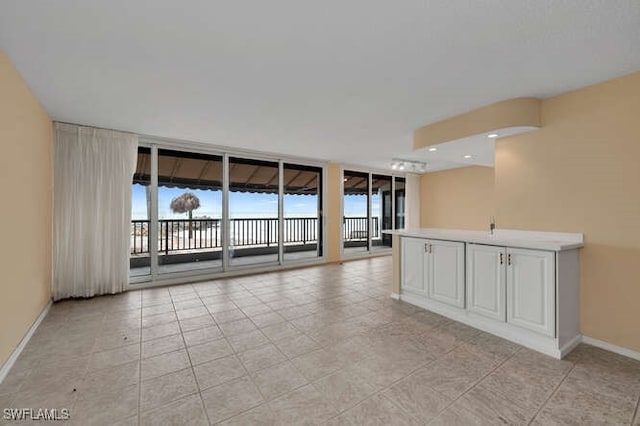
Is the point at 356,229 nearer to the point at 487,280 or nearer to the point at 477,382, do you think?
the point at 487,280

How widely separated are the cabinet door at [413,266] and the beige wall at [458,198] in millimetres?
3185

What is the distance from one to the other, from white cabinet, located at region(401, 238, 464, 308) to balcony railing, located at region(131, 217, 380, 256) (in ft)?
10.8

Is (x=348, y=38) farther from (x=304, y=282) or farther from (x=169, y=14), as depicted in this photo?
(x=304, y=282)

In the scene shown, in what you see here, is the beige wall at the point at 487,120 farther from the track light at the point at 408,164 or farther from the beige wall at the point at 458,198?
the beige wall at the point at 458,198

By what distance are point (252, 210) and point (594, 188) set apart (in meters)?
5.99

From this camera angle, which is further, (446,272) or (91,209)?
(91,209)

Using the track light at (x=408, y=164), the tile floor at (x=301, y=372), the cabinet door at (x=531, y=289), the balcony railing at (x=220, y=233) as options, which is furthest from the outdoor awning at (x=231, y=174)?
the cabinet door at (x=531, y=289)

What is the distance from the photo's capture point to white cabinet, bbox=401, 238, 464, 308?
3.02 meters

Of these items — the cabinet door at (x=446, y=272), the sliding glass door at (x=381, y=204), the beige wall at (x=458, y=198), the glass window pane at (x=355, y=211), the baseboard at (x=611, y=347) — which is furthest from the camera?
the sliding glass door at (x=381, y=204)

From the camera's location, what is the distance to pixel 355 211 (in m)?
7.73

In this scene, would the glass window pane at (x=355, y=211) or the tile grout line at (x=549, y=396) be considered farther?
the glass window pane at (x=355, y=211)

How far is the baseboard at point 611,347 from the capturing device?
2.25 m

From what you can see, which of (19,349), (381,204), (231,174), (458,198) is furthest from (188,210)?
(458,198)

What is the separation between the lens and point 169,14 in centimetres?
159
